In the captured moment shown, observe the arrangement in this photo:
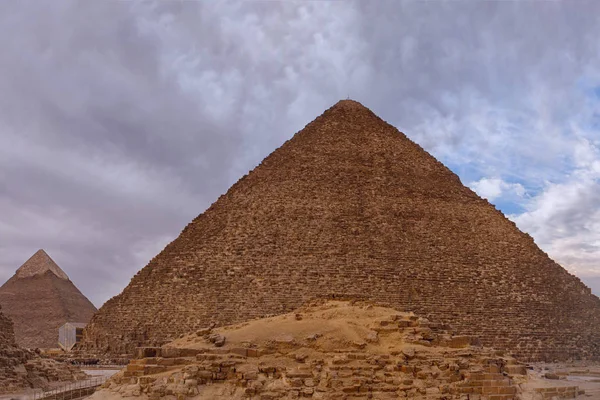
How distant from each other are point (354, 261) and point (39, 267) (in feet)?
125

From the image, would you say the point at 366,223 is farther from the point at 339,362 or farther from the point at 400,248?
the point at 339,362

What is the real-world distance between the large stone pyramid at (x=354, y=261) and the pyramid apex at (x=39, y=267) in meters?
27.6

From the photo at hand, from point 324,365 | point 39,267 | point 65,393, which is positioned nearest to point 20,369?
point 65,393

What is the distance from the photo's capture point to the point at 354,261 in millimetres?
36000

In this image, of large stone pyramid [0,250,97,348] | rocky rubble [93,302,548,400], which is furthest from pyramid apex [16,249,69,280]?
rocky rubble [93,302,548,400]

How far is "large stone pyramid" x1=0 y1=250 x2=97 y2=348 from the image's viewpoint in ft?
197

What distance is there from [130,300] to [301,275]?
925cm

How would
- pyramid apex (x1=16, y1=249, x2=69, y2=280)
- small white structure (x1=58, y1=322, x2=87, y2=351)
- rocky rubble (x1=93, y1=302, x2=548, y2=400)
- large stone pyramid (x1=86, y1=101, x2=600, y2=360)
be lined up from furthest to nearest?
pyramid apex (x1=16, y1=249, x2=69, y2=280) < small white structure (x1=58, y1=322, x2=87, y2=351) < large stone pyramid (x1=86, y1=101, x2=600, y2=360) < rocky rubble (x1=93, y1=302, x2=548, y2=400)

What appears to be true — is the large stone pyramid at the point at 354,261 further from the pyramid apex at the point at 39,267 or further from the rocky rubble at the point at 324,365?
the pyramid apex at the point at 39,267

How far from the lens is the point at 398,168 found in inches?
1732

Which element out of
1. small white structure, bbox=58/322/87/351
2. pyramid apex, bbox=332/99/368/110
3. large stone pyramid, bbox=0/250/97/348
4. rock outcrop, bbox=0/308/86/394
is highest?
pyramid apex, bbox=332/99/368/110

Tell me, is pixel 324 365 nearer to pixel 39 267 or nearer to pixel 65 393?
pixel 65 393

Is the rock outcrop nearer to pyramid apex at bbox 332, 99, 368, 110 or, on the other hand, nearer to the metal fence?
the metal fence

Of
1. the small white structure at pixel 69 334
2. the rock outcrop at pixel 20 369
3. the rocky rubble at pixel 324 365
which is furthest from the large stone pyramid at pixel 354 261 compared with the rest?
the rocky rubble at pixel 324 365
